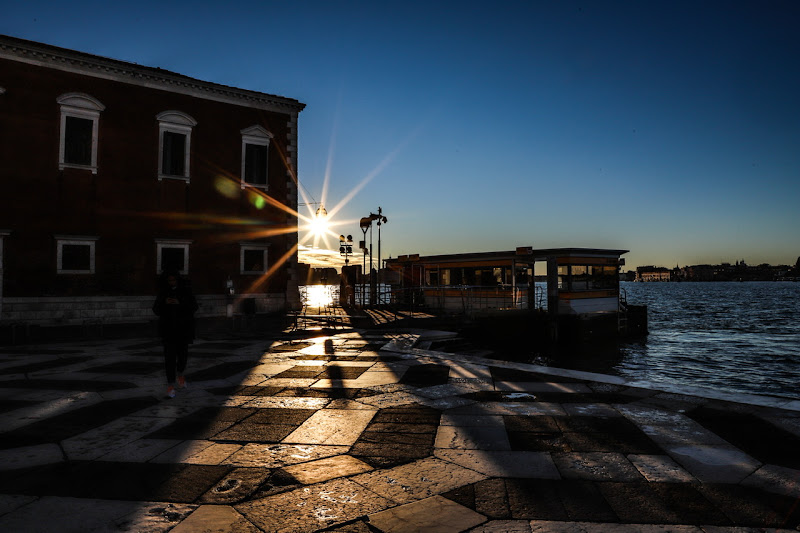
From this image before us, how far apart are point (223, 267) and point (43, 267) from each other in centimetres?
657

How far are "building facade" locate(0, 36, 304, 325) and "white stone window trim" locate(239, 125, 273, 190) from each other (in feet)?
0.17

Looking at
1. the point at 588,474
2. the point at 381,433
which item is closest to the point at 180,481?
the point at 381,433

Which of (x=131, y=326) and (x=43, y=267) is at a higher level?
(x=43, y=267)

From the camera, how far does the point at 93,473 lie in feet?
13.1

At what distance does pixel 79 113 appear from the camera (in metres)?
18.4

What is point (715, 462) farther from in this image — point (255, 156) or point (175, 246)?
point (255, 156)

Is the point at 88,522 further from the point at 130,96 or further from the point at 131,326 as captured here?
the point at 130,96

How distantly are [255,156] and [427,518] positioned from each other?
71.1 feet

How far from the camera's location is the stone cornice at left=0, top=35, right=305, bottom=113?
17297mm

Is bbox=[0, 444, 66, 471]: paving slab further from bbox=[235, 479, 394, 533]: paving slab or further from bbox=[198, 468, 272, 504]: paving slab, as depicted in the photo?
bbox=[235, 479, 394, 533]: paving slab

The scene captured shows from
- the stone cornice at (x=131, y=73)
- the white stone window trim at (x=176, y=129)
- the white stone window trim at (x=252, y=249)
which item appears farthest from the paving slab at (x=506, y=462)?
the stone cornice at (x=131, y=73)

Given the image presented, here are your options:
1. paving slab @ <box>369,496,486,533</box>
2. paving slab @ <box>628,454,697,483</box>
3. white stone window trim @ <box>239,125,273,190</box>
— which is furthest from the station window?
paving slab @ <box>369,496,486,533</box>

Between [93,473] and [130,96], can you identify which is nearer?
[93,473]

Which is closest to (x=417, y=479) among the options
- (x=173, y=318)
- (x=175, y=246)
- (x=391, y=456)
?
(x=391, y=456)
